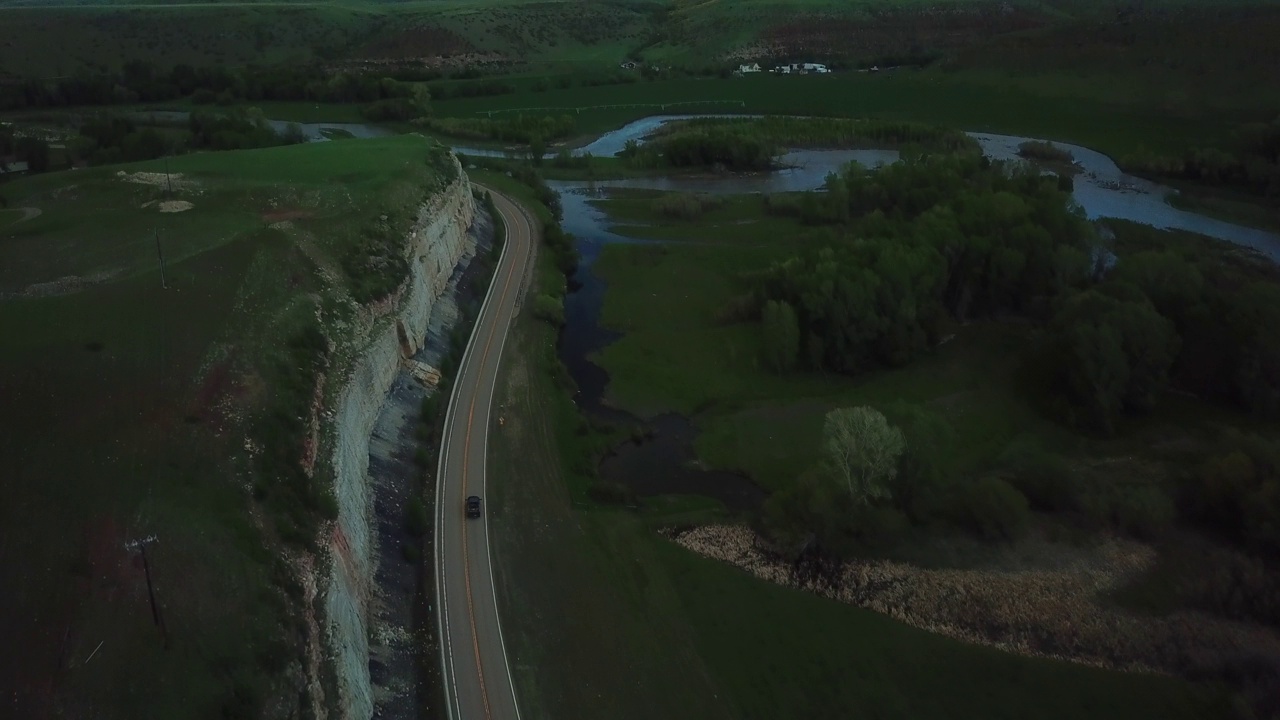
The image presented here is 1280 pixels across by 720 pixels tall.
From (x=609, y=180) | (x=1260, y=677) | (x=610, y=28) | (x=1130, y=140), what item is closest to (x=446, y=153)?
(x=609, y=180)

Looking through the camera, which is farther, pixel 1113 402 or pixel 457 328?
pixel 457 328

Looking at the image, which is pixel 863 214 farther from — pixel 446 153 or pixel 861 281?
pixel 446 153

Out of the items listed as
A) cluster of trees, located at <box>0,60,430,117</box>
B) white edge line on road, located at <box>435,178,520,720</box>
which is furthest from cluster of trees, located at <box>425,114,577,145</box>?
white edge line on road, located at <box>435,178,520,720</box>

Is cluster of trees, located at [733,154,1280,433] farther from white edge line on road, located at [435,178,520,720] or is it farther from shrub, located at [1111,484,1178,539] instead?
white edge line on road, located at [435,178,520,720]

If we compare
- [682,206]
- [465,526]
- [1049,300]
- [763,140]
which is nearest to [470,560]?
[465,526]

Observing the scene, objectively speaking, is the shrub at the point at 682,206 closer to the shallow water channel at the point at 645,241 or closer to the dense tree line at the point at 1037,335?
the shallow water channel at the point at 645,241

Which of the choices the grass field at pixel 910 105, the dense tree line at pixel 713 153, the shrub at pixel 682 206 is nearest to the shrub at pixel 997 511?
the shrub at pixel 682 206
